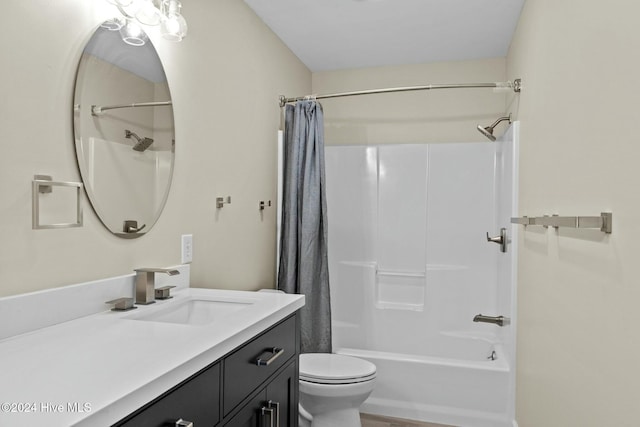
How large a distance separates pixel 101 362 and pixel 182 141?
1.17m

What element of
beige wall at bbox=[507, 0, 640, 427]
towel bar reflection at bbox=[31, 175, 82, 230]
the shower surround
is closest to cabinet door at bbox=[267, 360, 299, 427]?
towel bar reflection at bbox=[31, 175, 82, 230]

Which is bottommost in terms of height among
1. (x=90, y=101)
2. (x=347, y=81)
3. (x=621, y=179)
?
(x=621, y=179)

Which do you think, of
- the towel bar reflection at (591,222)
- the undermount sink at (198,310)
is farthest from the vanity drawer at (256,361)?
the towel bar reflection at (591,222)

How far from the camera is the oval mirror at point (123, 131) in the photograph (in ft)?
4.39

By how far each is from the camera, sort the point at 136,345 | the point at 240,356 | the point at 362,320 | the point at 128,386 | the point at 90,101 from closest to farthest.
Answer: the point at 128,386 < the point at 136,345 < the point at 240,356 < the point at 90,101 < the point at 362,320

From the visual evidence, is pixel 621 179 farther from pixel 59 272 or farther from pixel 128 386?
pixel 59 272

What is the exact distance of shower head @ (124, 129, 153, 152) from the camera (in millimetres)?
1532

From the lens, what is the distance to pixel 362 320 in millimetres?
3307

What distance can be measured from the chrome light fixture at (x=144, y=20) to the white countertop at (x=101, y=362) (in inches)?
37.3

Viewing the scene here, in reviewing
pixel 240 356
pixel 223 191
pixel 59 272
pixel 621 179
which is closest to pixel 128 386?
pixel 240 356

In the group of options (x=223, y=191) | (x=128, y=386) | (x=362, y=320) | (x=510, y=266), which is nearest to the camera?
(x=128, y=386)

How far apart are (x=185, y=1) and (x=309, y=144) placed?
1.17m

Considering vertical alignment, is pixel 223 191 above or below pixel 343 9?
below

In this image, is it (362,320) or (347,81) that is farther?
(347,81)
